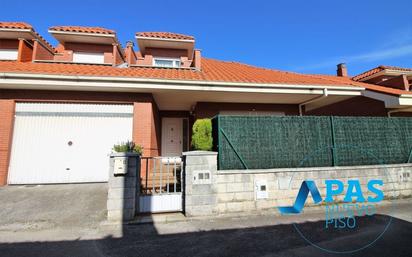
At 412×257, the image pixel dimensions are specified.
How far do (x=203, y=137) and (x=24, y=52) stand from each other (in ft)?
31.0

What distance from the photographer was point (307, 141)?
5.93 metres

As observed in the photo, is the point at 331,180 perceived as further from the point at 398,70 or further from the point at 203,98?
the point at 398,70

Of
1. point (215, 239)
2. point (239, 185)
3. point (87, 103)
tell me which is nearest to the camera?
point (215, 239)

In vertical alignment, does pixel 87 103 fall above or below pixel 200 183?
above

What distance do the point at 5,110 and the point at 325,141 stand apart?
9.99m

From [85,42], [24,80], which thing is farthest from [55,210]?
[85,42]

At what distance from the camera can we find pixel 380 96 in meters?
9.40

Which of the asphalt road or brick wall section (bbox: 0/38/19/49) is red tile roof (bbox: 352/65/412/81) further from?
brick wall section (bbox: 0/38/19/49)

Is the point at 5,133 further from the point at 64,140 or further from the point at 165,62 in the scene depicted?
the point at 165,62

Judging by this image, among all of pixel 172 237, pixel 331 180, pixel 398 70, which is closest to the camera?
pixel 172 237

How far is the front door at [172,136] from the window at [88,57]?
177 inches

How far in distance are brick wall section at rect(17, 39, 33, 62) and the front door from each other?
6511 mm

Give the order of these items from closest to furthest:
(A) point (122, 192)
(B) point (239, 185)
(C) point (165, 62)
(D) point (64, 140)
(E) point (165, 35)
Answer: (A) point (122, 192) < (B) point (239, 185) < (D) point (64, 140) < (E) point (165, 35) < (C) point (165, 62)

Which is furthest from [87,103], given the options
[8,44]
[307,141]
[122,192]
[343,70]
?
[343,70]
